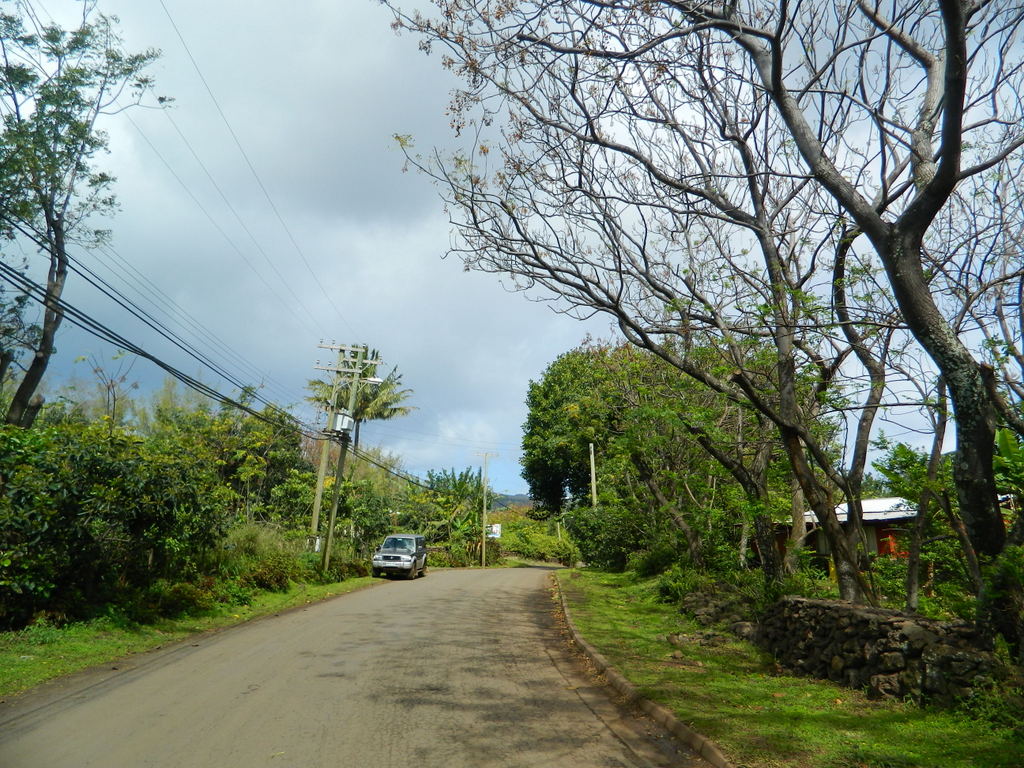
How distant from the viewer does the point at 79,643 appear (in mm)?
10211

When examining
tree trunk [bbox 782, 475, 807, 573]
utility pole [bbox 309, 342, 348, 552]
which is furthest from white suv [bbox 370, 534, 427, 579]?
tree trunk [bbox 782, 475, 807, 573]

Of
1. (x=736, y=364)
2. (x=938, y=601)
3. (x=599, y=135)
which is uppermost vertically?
(x=599, y=135)

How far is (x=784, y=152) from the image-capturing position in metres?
10.2

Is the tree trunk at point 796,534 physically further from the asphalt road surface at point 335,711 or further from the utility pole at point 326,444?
the utility pole at point 326,444

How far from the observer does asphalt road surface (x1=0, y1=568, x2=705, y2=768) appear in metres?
5.53

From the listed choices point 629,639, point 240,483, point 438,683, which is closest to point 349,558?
point 240,483

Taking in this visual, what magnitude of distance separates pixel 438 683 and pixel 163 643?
597 cm

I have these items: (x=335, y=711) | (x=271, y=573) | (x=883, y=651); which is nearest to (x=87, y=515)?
(x=335, y=711)

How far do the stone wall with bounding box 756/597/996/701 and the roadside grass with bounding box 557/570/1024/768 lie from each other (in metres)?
0.21

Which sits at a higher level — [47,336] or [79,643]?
[47,336]

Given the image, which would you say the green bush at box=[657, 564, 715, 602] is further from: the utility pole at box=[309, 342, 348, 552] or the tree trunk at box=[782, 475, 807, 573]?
the utility pole at box=[309, 342, 348, 552]

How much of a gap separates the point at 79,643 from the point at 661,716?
883 cm

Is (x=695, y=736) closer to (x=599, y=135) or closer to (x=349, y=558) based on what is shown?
(x=599, y=135)

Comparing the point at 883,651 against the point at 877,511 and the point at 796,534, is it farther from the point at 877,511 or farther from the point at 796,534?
the point at 877,511
